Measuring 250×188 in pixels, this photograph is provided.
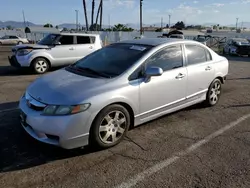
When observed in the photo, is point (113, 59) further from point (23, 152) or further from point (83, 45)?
point (83, 45)

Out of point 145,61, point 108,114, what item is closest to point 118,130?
point 108,114

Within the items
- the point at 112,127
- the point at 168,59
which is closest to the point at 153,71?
the point at 168,59

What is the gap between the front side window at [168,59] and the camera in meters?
4.03

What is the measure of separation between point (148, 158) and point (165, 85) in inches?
53.0

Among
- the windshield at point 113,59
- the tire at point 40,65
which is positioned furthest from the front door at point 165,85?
the tire at point 40,65

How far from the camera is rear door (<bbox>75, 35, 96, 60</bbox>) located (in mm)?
9961

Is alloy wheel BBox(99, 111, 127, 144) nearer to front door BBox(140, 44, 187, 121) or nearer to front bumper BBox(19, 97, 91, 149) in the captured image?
front bumper BBox(19, 97, 91, 149)

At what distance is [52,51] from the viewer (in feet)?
30.7

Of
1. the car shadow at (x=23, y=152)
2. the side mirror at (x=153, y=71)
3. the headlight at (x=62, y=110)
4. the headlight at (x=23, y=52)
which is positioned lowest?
the car shadow at (x=23, y=152)

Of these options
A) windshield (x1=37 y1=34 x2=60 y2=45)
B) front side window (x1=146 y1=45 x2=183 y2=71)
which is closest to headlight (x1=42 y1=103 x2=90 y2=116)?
front side window (x1=146 y1=45 x2=183 y2=71)

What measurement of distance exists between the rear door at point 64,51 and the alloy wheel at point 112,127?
6675 millimetres

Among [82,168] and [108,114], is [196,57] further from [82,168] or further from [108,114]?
[82,168]

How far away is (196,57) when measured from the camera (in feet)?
15.8

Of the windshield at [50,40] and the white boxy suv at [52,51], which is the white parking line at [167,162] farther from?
the windshield at [50,40]
